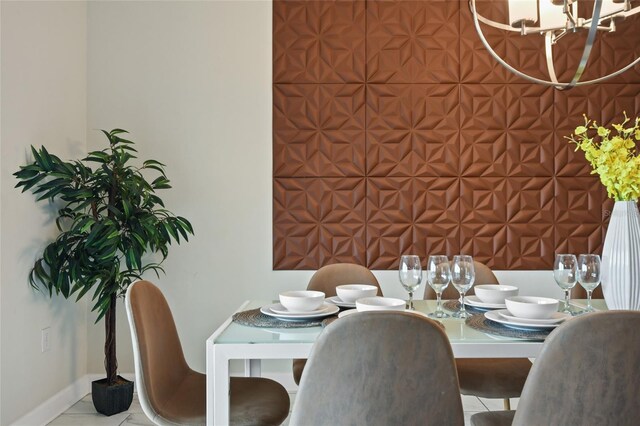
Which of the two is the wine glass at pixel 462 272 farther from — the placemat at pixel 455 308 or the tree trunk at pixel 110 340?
the tree trunk at pixel 110 340

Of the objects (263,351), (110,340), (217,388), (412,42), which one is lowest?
(110,340)

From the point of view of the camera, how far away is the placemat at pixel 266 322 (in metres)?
1.90

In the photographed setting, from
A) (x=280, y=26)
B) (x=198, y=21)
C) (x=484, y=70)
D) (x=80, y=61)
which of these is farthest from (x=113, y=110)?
(x=484, y=70)

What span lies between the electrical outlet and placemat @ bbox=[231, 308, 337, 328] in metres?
1.57

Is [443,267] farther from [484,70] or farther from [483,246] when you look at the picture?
[484,70]

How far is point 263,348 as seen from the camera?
1.71 metres

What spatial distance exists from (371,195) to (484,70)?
3.53 ft

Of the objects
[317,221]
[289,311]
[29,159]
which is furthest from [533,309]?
[29,159]

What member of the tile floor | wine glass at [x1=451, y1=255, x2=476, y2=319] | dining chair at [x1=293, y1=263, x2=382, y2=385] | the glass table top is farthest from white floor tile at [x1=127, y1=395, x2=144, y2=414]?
wine glass at [x1=451, y1=255, x2=476, y2=319]

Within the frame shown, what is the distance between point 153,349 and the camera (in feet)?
6.33

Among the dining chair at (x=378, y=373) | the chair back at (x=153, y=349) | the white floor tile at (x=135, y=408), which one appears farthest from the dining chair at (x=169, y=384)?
the white floor tile at (x=135, y=408)

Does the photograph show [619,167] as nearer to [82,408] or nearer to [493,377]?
[493,377]

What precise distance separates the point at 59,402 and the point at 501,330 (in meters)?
2.59

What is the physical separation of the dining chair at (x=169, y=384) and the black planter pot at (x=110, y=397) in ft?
3.81
